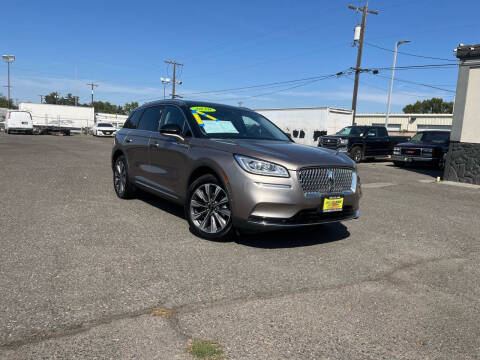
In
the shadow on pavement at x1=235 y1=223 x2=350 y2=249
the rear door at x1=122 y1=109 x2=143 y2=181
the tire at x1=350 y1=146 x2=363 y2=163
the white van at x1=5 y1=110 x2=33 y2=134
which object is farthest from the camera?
the white van at x1=5 y1=110 x2=33 y2=134

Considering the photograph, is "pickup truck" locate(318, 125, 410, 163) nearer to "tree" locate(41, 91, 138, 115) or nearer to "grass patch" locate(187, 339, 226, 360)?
"grass patch" locate(187, 339, 226, 360)

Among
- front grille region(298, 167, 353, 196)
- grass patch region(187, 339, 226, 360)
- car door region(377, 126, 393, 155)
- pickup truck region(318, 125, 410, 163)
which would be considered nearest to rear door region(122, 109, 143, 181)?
front grille region(298, 167, 353, 196)

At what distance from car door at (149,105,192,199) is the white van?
35.0 metres

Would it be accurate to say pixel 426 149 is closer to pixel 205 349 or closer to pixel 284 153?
pixel 284 153

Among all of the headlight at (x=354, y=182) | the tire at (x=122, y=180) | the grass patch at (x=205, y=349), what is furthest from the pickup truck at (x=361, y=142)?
the grass patch at (x=205, y=349)

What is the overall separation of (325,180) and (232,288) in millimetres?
1775

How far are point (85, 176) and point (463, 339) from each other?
929 cm

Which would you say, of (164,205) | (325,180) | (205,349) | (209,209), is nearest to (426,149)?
(164,205)

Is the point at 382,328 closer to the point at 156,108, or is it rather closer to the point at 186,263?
the point at 186,263

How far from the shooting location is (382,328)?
111 inches

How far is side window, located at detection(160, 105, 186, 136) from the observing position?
5518mm

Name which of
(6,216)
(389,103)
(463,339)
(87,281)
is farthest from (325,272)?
(389,103)

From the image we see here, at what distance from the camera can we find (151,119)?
6461mm

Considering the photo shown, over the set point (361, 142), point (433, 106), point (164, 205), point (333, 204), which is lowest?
point (164, 205)
